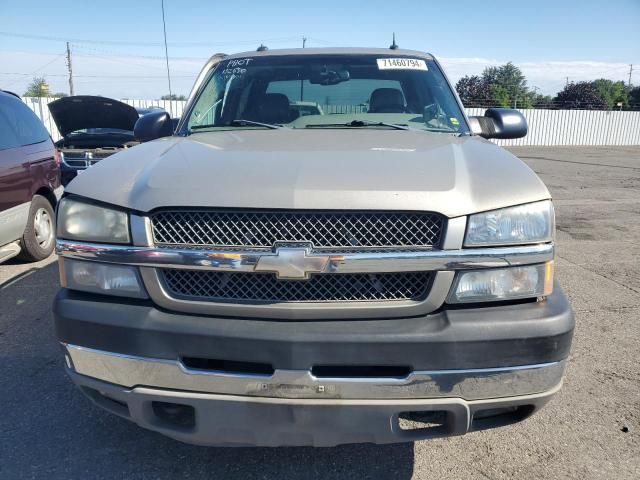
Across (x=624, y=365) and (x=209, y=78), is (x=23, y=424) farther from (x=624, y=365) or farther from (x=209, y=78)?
(x=624, y=365)

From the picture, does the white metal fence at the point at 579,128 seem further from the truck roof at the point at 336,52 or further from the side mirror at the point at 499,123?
the side mirror at the point at 499,123

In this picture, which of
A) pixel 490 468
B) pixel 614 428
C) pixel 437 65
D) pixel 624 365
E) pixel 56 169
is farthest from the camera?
pixel 56 169

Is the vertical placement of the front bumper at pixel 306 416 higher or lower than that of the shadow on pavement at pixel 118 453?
higher

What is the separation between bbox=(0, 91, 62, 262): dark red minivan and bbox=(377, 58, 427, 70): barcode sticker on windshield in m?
3.91

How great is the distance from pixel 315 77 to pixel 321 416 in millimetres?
2474

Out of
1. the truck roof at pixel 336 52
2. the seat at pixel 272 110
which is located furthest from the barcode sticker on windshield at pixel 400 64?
the seat at pixel 272 110

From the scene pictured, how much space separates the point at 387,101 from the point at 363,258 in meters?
1.90

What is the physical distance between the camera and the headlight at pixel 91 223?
6.72ft

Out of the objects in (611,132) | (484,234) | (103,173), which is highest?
(103,173)

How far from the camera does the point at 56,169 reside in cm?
635

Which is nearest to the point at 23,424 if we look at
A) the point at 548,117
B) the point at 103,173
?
the point at 103,173

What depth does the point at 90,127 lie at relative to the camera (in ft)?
28.7

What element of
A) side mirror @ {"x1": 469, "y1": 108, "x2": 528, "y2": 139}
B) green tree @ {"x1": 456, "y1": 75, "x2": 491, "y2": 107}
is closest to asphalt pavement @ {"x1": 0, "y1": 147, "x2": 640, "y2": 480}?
side mirror @ {"x1": 469, "y1": 108, "x2": 528, "y2": 139}

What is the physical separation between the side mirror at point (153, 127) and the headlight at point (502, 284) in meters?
2.48
